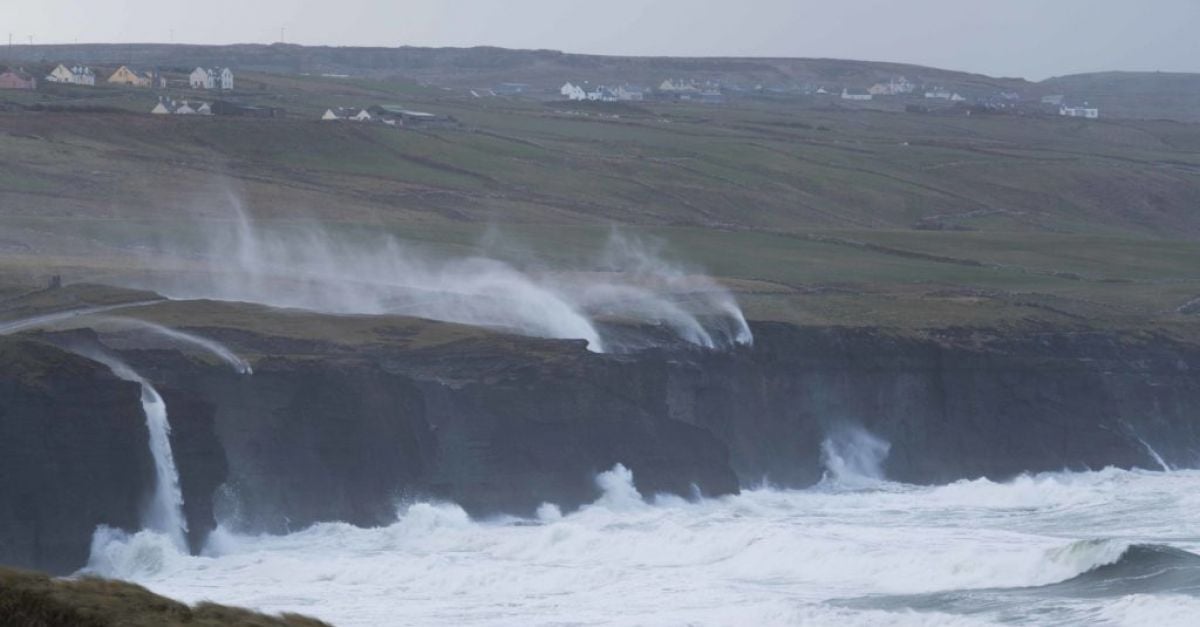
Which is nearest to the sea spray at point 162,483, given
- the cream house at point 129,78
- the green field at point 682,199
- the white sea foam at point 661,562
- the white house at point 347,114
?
the white sea foam at point 661,562

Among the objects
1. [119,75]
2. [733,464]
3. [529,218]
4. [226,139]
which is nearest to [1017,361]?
[733,464]

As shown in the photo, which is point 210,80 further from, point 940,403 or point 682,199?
point 940,403

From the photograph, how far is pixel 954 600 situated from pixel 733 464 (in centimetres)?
1995

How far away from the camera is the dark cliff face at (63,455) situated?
4681 centimetres

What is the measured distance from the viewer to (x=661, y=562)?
162 feet

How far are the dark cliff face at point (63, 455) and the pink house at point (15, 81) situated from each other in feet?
282

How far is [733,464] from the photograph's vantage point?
6259 centimetres

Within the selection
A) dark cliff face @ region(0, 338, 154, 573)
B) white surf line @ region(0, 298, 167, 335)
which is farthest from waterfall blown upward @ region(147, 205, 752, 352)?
dark cliff face @ region(0, 338, 154, 573)

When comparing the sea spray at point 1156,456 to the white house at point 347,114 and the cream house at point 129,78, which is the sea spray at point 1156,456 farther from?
the cream house at point 129,78

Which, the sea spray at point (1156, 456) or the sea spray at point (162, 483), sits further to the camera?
the sea spray at point (1156, 456)

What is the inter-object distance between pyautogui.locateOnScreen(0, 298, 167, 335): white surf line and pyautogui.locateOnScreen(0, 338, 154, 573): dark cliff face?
6492 mm

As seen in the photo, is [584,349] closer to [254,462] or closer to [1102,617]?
[254,462]

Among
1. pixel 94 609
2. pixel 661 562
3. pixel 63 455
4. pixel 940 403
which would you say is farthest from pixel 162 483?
pixel 94 609

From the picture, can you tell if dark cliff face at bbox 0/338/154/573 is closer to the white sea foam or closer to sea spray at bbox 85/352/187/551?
sea spray at bbox 85/352/187/551
